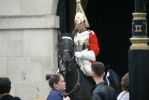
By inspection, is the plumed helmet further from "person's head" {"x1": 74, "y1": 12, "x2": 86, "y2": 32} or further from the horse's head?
the horse's head

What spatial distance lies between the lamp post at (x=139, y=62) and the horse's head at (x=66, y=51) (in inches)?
180

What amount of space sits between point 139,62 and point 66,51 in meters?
4.91

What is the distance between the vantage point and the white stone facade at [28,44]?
1369 centimetres

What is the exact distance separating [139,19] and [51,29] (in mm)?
8621

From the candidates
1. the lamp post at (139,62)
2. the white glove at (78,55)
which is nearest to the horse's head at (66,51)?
the white glove at (78,55)

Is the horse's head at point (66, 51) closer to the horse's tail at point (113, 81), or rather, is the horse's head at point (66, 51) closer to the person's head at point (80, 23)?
the person's head at point (80, 23)

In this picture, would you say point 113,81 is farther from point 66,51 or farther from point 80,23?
point 66,51

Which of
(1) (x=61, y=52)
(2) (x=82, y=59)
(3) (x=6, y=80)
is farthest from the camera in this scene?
(2) (x=82, y=59)

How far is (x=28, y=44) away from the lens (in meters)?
13.9

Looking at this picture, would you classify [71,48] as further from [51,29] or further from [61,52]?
[51,29]

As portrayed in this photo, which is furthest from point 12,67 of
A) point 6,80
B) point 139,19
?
point 139,19

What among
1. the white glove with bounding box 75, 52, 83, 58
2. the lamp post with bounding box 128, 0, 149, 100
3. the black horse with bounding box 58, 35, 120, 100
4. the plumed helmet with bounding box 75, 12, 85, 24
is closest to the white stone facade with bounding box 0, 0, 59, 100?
the plumed helmet with bounding box 75, 12, 85, 24

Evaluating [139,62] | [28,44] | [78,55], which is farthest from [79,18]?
[139,62]

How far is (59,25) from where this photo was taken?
13867 millimetres
